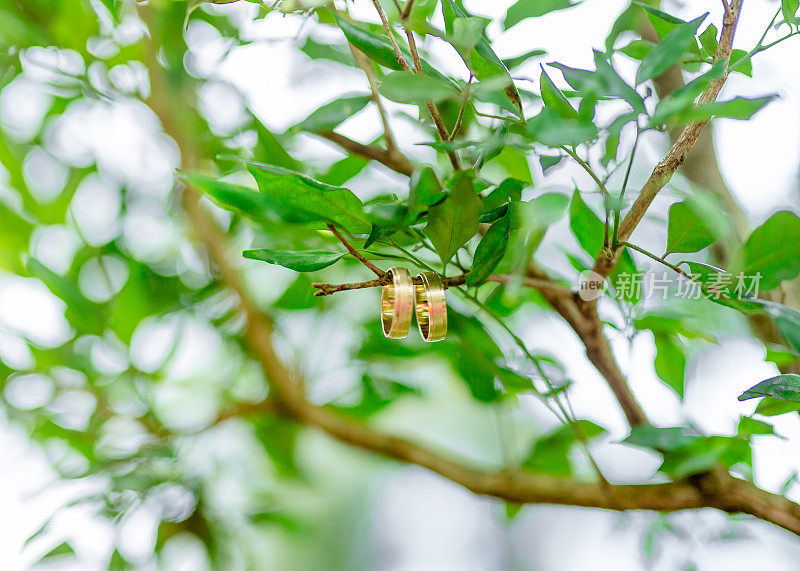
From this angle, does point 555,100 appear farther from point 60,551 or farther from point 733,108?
point 60,551

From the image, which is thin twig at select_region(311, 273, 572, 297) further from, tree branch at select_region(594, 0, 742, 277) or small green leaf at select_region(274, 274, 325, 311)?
small green leaf at select_region(274, 274, 325, 311)

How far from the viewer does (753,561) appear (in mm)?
723

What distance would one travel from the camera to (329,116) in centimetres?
28

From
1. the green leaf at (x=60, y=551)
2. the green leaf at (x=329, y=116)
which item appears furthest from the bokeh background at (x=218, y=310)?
the green leaf at (x=329, y=116)

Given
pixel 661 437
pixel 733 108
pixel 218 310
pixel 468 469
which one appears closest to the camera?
pixel 733 108

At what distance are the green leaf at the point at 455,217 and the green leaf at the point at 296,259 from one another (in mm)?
33

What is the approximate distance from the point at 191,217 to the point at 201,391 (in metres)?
0.21

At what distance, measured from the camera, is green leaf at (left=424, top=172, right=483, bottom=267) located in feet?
0.68

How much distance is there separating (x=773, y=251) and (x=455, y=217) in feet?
A: 0.38

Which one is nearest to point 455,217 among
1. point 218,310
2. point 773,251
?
point 773,251

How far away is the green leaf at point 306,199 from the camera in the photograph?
0.21 metres

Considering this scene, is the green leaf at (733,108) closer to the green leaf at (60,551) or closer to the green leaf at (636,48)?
the green leaf at (636,48)

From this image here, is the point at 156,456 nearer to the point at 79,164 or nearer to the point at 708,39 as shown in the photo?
the point at 79,164

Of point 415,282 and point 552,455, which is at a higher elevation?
point 415,282
